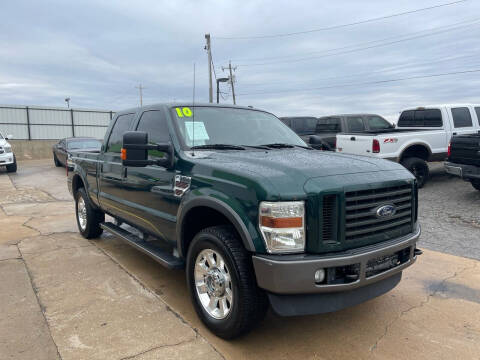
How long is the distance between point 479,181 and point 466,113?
118 inches

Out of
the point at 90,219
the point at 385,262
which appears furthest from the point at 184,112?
the point at 90,219

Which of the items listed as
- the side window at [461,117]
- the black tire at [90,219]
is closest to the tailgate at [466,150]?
the side window at [461,117]

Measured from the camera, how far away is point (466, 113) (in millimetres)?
10070

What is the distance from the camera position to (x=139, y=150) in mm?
3299

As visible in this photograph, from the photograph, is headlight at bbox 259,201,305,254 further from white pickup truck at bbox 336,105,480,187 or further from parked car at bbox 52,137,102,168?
parked car at bbox 52,137,102,168

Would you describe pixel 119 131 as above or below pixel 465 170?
above

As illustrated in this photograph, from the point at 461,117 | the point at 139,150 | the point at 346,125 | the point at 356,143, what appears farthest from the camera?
the point at 346,125

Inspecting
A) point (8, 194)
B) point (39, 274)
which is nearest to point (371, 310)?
point (39, 274)

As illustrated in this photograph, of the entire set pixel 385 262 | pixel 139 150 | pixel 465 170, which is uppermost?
pixel 139 150

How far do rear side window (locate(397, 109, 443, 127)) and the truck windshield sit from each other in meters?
7.27

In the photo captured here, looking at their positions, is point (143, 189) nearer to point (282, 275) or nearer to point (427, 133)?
point (282, 275)

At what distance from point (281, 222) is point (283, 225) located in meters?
0.02

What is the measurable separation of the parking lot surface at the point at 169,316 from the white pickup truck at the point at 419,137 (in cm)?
368

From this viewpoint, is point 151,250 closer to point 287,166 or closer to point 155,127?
point 155,127
